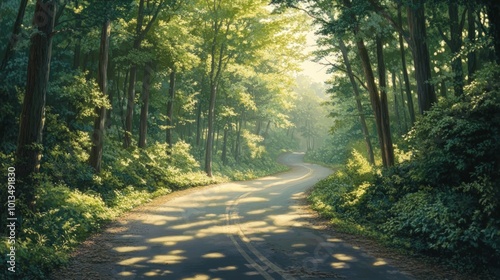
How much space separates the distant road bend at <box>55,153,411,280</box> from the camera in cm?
823

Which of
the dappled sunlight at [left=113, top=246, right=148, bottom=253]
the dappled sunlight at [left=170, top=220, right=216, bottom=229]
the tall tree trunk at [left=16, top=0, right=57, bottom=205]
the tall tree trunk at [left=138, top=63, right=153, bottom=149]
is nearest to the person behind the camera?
the dappled sunlight at [left=113, top=246, right=148, bottom=253]

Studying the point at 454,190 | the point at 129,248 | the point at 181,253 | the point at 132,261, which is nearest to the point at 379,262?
the point at 454,190

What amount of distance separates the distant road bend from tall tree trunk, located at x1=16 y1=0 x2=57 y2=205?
104 inches

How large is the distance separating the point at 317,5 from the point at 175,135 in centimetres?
2428

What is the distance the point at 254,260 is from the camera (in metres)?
9.09

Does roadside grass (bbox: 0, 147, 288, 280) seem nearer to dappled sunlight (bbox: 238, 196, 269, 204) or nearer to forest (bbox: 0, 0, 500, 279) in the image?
forest (bbox: 0, 0, 500, 279)

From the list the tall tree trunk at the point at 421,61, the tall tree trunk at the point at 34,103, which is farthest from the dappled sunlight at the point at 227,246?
the tall tree trunk at the point at 421,61

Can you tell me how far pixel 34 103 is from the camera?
37.3 ft

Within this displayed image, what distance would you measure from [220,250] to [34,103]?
6.49 m

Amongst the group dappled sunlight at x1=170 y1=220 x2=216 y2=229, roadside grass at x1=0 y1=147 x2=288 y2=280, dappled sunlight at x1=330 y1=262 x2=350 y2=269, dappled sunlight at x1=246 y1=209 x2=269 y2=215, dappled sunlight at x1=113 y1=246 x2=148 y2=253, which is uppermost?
roadside grass at x1=0 y1=147 x2=288 y2=280

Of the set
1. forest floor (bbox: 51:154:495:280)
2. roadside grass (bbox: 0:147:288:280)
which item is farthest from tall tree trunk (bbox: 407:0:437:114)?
roadside grass (bbox: 0:147:288:280)

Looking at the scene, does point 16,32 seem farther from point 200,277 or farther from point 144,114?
point 200,277

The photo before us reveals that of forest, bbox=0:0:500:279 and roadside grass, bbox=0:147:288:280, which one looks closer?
roadside grass, bbox=0:147:288:280

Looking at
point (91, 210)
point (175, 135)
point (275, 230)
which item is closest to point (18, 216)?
point (91, 210)
